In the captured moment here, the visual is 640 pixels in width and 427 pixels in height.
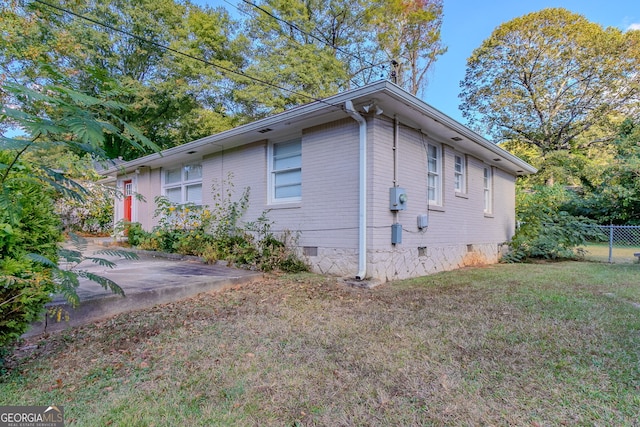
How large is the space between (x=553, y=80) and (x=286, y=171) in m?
18.5

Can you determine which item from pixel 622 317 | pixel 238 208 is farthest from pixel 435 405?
pixel 238 208

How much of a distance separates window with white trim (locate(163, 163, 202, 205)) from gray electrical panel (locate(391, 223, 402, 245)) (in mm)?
5615

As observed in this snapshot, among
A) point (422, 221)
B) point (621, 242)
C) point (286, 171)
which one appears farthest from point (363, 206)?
point (621, 242)

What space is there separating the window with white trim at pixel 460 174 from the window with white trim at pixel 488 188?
1.74 m

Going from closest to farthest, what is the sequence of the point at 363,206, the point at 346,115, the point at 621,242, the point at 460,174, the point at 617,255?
the point at 363,206 → the point at 346,115 → the point at 460,174 → the point at 617,255 → the point at 621,242

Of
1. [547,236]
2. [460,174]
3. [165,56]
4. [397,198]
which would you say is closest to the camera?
[397,198]

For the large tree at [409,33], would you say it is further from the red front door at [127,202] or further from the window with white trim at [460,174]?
the red front door at [127,202]

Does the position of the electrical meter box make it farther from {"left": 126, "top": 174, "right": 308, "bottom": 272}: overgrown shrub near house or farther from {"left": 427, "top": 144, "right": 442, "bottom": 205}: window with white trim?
{"left": 126, "top": 174, "right": 308, "bottom": 272}: overgrown shrub near house

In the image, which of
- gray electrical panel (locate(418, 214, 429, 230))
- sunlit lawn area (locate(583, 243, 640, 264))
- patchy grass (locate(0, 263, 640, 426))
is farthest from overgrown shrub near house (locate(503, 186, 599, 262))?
patchy grass (locate(0, 263, 640, 426))

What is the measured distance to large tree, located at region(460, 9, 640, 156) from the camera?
1644cm

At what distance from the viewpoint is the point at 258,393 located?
206cm

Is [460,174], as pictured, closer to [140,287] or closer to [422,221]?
[422,221]

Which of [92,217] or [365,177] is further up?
[365,177]

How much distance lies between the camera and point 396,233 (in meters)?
5.77
